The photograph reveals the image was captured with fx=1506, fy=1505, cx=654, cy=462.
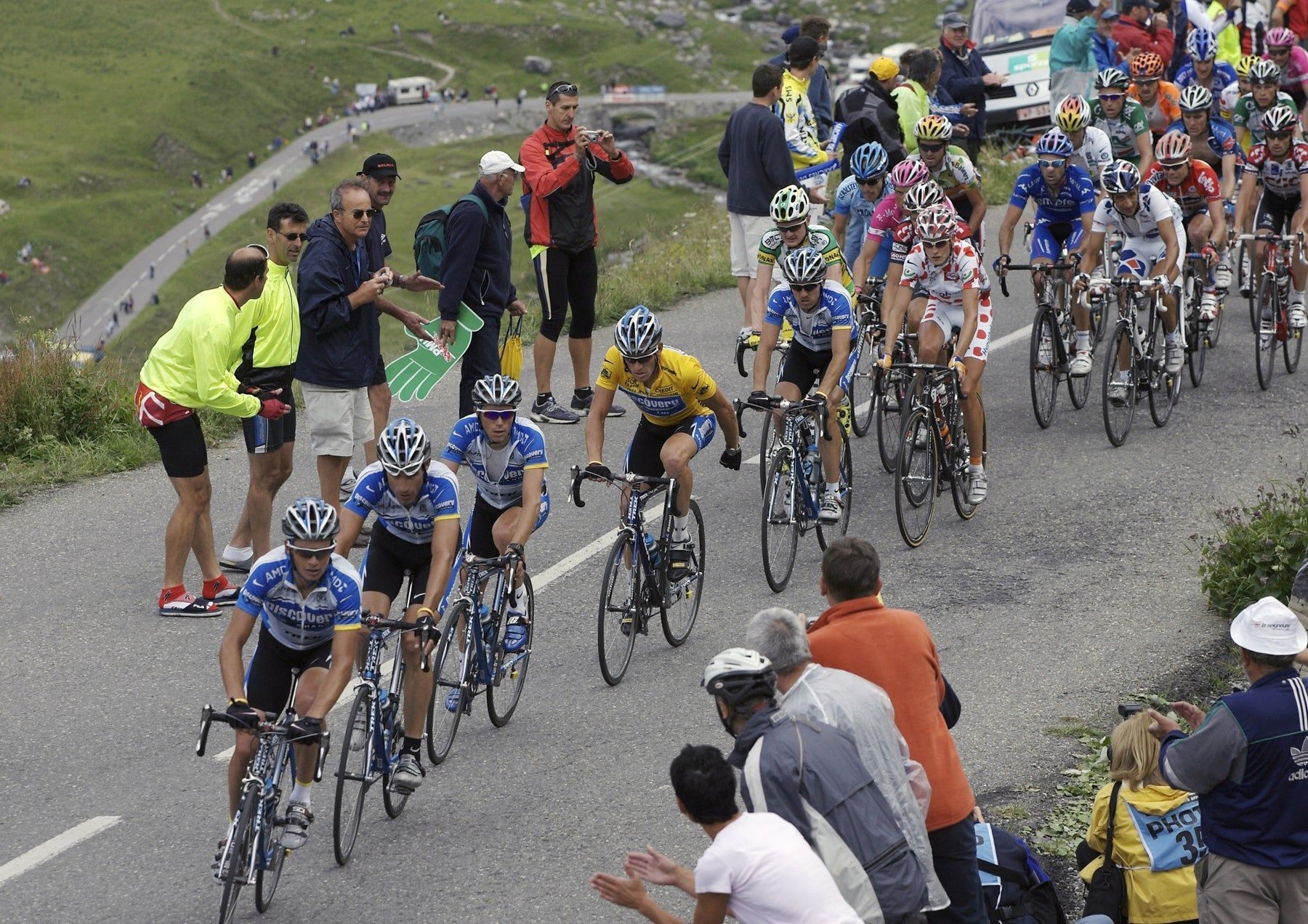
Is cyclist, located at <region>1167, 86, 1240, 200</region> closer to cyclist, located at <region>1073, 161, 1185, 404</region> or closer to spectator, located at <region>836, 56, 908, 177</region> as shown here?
cyclist, located at <region>1073, 161, 1185, 404</region>

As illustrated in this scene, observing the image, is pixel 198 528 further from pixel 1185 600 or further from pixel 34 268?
pixel 34 268

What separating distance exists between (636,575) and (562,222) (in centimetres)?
508

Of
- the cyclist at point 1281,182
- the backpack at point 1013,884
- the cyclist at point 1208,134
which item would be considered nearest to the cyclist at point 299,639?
the backpack at point 1013,884

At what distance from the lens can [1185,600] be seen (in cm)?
1018

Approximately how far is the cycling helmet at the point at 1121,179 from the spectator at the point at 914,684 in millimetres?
8315

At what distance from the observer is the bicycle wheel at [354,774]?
718cm

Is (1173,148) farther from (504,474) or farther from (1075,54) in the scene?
(504,474)

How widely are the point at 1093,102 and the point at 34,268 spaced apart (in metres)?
97.9

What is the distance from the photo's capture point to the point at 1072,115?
45.2 feet

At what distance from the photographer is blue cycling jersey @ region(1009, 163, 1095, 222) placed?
13.6 meters

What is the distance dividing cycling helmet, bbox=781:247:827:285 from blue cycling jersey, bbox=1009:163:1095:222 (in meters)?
4.00

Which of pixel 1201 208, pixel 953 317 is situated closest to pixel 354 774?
pixel 953 317

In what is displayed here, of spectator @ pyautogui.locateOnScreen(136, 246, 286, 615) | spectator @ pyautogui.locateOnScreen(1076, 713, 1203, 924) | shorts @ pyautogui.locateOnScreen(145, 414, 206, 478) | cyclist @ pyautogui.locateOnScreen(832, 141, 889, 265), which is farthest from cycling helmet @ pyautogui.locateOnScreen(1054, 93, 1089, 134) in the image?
spectator @ pyautogui.locateOnScreen(1076, 713, 1203, 924)

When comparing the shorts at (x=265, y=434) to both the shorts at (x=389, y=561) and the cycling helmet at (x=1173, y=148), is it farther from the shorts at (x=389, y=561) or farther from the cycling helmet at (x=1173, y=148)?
the cycling helmet at (x=1173, y=148)
